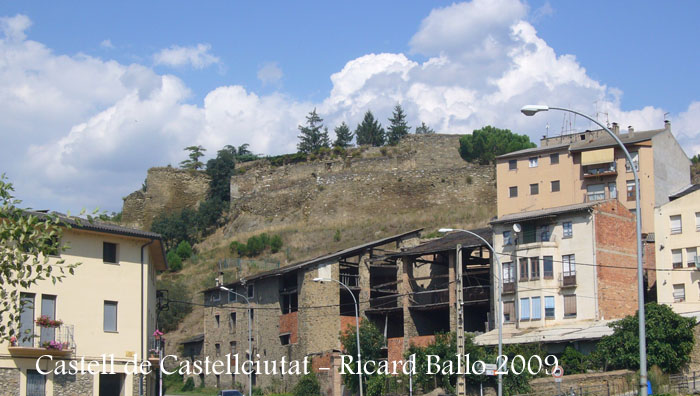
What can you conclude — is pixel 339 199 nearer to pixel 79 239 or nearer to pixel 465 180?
pixel 465 180

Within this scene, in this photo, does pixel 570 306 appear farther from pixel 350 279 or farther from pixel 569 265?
pixel 350 279

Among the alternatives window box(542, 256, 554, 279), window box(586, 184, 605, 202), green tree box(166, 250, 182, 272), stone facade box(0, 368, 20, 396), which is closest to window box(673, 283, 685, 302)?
window box(542, 256, 554, 279)

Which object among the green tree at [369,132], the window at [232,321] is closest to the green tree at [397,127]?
the green tree at [369,132]

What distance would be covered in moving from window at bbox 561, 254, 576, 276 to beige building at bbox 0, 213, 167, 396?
2188cm

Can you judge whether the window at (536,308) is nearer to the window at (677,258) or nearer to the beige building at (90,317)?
the window at (677,258)

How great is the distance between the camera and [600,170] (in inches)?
2687

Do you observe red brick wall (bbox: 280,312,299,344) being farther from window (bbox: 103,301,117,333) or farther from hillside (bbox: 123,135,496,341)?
hillside (bbox: 123,135,496,341)

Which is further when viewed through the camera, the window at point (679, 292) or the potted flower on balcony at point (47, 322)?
the window at point (679, 292)

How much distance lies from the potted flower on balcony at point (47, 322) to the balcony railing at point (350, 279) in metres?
25.2

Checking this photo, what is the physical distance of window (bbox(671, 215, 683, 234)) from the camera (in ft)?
178

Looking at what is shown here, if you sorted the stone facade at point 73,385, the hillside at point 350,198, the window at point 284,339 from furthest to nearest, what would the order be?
→ the hillside at point 350,198
the window at point 284,339
the stone facade at point 73,385

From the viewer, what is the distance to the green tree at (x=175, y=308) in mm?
74688

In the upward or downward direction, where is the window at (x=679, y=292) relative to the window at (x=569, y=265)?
downward

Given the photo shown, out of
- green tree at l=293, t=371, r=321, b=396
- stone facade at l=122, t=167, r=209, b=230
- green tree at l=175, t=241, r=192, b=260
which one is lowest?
green tree at l=293, t=371, r=321, b=396
